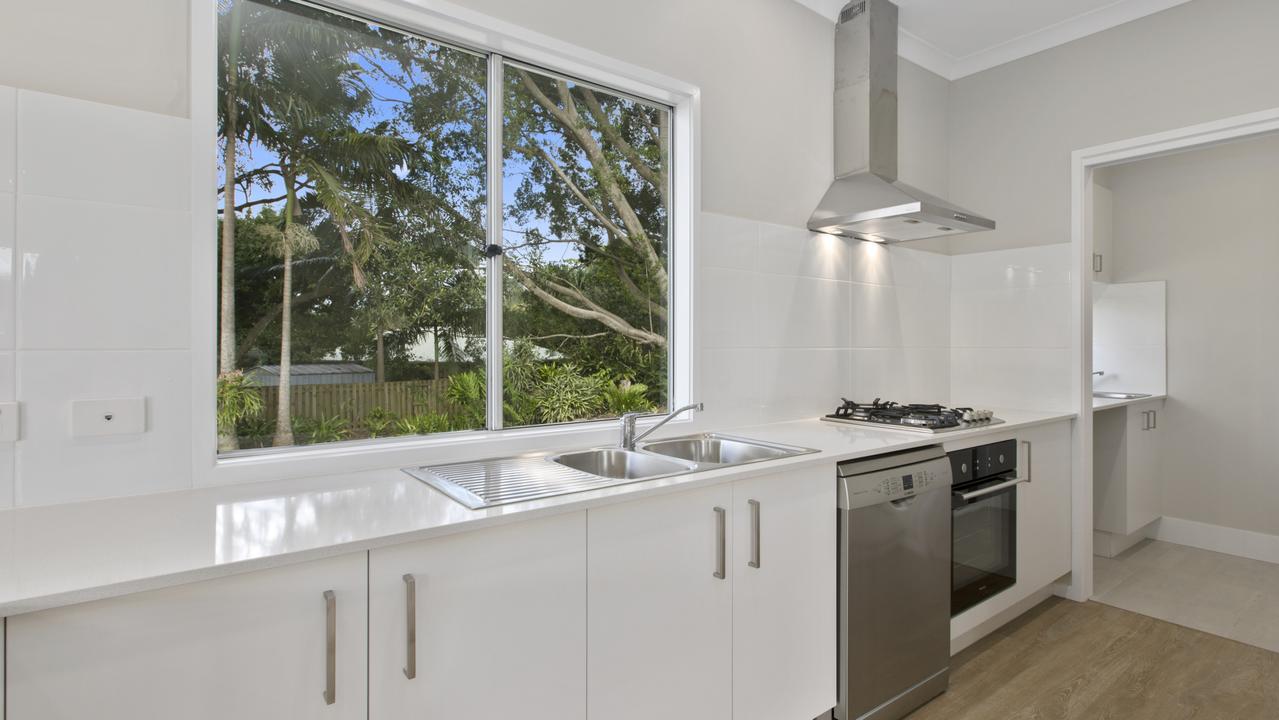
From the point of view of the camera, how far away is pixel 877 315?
2.99 m

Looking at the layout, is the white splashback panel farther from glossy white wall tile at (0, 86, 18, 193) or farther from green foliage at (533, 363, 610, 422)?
glossy white wall tile at (0, 86, 18, 193)

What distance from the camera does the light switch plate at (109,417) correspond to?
1232mm

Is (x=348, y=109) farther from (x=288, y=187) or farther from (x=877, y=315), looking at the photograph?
(x=877, y=315)

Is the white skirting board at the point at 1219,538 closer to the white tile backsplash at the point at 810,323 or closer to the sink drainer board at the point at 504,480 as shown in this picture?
the white tile backsplash at the point at 810,323

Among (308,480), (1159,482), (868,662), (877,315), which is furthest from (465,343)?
(1159,482)

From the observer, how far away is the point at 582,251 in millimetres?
2158

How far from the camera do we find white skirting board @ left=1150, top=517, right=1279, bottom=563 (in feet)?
11.2

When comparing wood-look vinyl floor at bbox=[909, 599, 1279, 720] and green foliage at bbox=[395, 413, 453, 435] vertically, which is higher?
green foliage at bbox=[395, 413, 453, 435]

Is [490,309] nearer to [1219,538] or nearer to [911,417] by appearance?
[911,417]

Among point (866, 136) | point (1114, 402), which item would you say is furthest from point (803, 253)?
point (1114, 402)

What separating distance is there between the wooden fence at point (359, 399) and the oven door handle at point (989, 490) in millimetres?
1845

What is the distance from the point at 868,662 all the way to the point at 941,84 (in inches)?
119

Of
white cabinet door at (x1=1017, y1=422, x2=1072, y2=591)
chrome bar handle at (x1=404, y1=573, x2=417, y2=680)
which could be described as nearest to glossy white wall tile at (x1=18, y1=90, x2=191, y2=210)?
chrome bar handle at (x1=404, y1=573, x2=417, y2=680)

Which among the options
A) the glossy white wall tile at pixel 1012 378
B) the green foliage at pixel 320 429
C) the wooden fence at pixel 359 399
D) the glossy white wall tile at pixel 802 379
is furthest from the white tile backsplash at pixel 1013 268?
the green foliage at pixel 320 429
